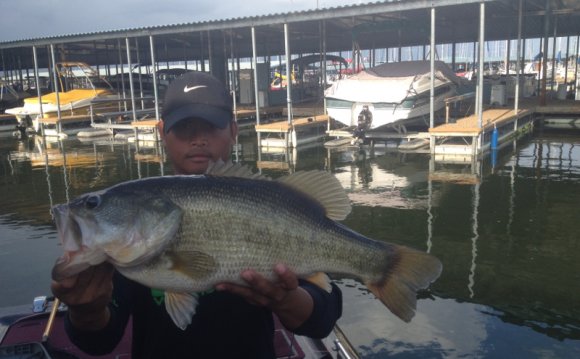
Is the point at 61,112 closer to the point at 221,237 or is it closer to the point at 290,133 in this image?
the point at 290,133

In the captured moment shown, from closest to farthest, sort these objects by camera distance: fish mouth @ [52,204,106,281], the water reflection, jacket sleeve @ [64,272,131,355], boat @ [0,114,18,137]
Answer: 1. fish mouth @ [52,204,106,281]
2. jacket sleeve @ [64,272,131,355]
3. the water reflection
4. boat @ [0,114,18,137]

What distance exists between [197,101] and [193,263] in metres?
1.00

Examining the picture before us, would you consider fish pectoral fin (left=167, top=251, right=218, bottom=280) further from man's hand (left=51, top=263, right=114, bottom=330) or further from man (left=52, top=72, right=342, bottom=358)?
man's hand (left=51, top=263, right=114, bottom=330)

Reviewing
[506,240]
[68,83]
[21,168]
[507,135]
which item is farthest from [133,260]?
[68,83]

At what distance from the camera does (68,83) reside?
112 feet

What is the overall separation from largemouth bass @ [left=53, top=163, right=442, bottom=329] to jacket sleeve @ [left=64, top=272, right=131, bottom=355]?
401 millimetres

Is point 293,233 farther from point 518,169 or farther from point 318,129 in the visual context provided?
point 318,129

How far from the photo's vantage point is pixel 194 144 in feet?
8.31

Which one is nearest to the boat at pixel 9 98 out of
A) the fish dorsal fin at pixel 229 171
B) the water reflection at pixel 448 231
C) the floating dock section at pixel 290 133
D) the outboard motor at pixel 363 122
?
the water reflection at pixel 448 231

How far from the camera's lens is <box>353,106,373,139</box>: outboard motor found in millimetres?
19109

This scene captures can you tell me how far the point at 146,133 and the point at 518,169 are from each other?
17.0m

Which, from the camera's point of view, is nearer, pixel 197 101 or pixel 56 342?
pixel 197 101

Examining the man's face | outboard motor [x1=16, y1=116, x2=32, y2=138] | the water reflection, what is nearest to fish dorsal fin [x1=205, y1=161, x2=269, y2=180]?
the man's face

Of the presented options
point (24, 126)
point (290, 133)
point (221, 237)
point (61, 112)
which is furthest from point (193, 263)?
point (24, 126)
